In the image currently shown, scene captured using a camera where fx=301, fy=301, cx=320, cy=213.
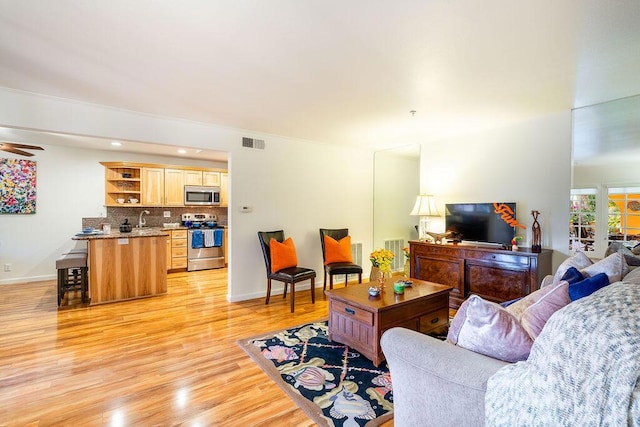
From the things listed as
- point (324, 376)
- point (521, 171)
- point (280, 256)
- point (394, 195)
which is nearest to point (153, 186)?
point (280, 256)

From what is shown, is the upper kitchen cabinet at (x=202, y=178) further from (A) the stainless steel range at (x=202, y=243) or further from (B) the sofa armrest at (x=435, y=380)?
(B) the sofa armrest at (x=435, y=380)

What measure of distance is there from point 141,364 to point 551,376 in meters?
2.88

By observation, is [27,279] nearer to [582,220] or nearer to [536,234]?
[536,234]

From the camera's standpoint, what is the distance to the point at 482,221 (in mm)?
4043

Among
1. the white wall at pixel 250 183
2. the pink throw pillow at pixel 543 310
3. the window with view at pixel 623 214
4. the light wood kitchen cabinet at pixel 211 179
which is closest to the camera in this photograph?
the pink throw pillow at pixel 543 310

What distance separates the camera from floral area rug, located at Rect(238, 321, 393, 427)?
1956mm

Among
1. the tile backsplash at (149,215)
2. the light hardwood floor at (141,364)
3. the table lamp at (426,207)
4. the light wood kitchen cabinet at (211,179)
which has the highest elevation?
the light wood kitchen cabinet at (211,179)

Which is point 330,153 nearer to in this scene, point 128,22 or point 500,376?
point 128,22

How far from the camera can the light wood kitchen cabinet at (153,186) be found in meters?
6.23

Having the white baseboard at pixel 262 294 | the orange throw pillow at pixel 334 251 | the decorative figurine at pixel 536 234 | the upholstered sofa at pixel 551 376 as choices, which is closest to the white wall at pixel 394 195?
the orange throw pillow at pixel 334 251

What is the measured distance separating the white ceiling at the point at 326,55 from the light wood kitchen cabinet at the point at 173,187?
3206 millimetres

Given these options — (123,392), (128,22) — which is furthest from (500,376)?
(128,22)

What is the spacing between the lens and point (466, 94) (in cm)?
298

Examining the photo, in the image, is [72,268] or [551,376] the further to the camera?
[72,268]
